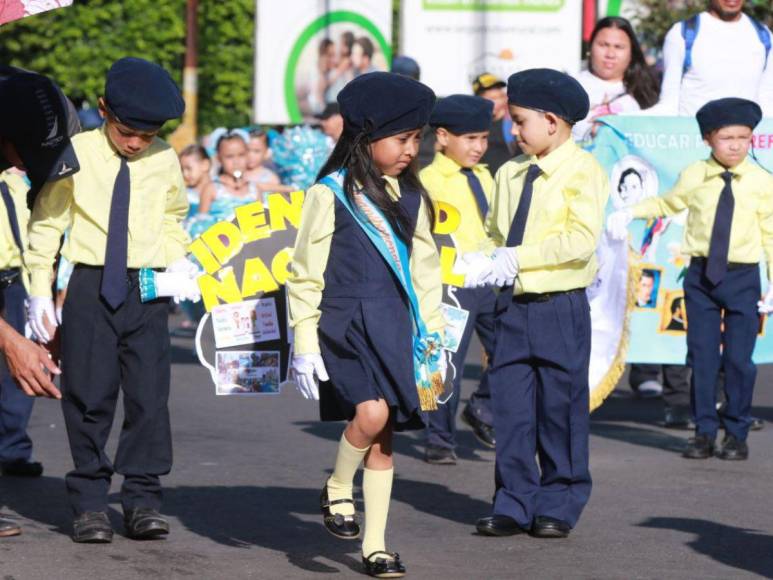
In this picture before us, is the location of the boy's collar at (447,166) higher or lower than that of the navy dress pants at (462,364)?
higher

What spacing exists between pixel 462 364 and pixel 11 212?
2471 millimetres

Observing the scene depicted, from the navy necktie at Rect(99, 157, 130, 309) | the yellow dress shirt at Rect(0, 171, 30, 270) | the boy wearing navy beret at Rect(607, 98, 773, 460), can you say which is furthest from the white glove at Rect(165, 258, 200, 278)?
the boy wearing navy beret at Rect(607, 98, 773, 460)

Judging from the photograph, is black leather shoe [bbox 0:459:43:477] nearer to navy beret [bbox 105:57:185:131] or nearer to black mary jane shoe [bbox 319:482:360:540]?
navy beret [bbox 105:57:185:131]

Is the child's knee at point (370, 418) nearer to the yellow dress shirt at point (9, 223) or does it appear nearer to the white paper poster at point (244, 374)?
the white paper poster at point (244, 374)

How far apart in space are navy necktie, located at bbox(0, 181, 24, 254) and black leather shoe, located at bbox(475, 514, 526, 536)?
9.07 ft

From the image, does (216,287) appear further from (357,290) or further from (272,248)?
(357,290)

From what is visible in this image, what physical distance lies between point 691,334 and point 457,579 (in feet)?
11.9

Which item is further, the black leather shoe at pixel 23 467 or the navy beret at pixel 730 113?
the navy beret at pixel 730 113

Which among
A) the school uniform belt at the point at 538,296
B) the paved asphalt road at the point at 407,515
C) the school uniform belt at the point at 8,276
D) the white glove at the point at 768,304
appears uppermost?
the school uniform belt at the point at 538,296

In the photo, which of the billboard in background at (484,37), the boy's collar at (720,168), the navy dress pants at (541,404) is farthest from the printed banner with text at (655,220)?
the billboard in background at (484,37)

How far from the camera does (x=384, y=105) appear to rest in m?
6.61

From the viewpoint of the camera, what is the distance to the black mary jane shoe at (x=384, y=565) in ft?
21.6

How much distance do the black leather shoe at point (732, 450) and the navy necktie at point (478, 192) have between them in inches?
68.0

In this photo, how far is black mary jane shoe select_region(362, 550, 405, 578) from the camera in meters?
6.58
